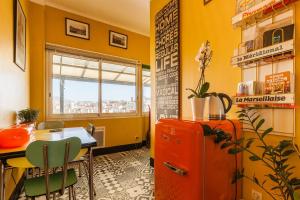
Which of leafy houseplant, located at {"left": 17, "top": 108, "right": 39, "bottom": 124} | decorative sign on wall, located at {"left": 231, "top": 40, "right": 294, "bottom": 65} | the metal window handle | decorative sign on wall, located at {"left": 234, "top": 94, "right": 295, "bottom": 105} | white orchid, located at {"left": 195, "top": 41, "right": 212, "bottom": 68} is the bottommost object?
the metal window handle

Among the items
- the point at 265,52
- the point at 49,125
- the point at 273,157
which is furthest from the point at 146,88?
the point at 273,157

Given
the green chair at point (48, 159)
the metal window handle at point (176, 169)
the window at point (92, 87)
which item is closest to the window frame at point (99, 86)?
the window at point (92, 87)

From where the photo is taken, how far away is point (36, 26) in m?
3.01

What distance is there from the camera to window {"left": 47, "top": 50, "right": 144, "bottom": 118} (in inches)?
130

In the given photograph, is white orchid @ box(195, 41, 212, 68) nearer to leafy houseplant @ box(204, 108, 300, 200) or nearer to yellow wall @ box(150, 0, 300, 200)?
yellow wall @ box(150, 0, 300, 200)

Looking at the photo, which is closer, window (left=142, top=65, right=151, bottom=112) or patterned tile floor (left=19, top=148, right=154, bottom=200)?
patterned tile floor (left=19, top=148, right=154, bottom=200)

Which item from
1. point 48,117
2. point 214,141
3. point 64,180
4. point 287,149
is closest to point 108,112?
point 48,117

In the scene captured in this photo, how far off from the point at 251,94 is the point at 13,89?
2.51m

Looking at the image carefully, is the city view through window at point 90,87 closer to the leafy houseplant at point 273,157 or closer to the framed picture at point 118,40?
the framed picture at point 118,40

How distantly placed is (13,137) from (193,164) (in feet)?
4.77

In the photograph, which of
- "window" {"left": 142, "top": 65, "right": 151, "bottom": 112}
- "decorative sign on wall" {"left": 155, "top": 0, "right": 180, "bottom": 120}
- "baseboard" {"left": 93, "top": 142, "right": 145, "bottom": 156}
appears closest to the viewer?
"decorative sign on wall" {"left": 155, "top": 0, "right": 180, "bottom": 120}

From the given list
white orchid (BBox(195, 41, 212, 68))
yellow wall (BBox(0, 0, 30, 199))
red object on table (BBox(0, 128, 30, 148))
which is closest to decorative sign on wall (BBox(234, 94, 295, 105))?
white orchid (BBox(195, 41, 212, 68))

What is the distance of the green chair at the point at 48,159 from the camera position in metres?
1.30

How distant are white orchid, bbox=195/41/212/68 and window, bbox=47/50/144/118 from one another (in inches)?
98.4
